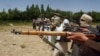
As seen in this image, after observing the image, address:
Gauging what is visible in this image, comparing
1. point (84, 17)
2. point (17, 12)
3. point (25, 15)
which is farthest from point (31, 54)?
point (17, 12)

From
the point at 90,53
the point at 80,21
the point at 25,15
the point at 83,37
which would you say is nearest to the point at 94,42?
the point at 83,37

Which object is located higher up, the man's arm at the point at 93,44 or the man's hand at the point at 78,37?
the man's hand at the point at 78,37

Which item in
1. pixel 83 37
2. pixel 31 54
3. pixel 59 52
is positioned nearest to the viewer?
pixel 83 37

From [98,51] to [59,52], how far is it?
5929 mm

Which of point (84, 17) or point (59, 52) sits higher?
point (84, 17)

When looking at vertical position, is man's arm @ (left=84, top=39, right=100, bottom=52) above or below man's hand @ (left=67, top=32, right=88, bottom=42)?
below

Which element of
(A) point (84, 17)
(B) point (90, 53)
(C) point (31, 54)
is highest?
(A) point (84, 17)

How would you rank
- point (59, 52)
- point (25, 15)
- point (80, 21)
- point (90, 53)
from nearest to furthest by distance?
point (90, 53) → point (80, 21) → point (59, 52) → point (25, 15)

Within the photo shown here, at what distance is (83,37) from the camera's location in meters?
5.17

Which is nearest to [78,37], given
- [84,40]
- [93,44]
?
[84,40]

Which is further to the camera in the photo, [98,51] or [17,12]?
[17,12]

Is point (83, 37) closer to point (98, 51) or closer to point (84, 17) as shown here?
point (98, 51)

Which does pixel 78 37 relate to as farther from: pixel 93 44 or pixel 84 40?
pixel 93 44

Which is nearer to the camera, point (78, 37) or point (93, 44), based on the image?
point (78, 37)
